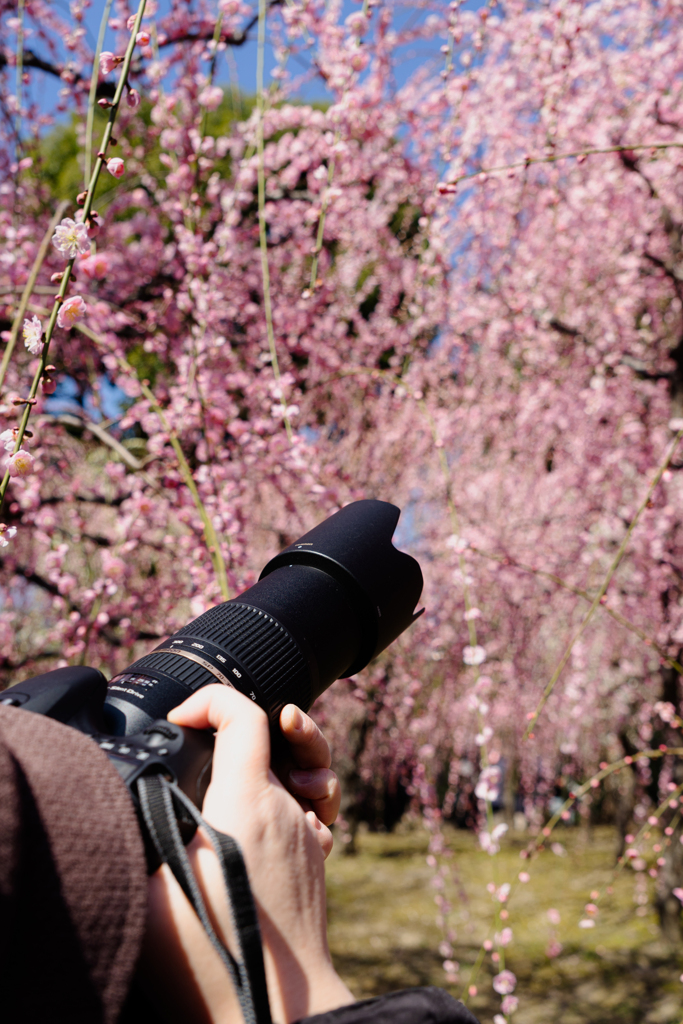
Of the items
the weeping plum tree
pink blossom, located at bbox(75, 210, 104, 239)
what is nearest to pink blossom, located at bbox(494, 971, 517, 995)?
the weeping plum tree

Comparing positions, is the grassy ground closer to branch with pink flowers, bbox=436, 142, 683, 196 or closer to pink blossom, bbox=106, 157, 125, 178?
branch with pink flowers, bbox=436, 142, 683, 196

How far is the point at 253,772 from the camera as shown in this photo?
0.59 metres

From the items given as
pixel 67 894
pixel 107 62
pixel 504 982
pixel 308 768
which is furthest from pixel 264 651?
pixel 504 982

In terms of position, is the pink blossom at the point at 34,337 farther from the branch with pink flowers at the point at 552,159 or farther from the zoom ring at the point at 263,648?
the branch with pink flowers at the point at 552,159

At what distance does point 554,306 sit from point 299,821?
4.36 m

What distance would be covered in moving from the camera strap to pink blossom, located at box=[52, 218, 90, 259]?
0.61 metres

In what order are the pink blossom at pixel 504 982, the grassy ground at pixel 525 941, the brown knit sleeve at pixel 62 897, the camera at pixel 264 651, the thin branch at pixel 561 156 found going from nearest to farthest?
the brown knit sleeve at pixel 62 897
the camera at pixel 264 651
the thin branch at pixel 561 156
the pink blossom at pixel 504 982
the grassy ground at pixel 525 941

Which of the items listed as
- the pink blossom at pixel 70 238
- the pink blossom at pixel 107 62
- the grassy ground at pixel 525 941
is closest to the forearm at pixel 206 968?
the pink blossom at pixel 70 238

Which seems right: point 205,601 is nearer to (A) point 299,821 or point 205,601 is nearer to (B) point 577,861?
(A) point 299,821

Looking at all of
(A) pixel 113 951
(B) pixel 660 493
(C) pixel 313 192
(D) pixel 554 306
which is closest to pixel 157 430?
(C) pixel 313 192

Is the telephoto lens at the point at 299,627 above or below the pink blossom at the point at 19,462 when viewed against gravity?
below

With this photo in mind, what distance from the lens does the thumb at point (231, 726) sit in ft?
1.95

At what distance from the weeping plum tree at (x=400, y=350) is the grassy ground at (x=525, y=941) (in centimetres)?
32

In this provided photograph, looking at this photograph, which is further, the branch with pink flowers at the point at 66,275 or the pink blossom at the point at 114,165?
the pink blossom at the point at 114,165
